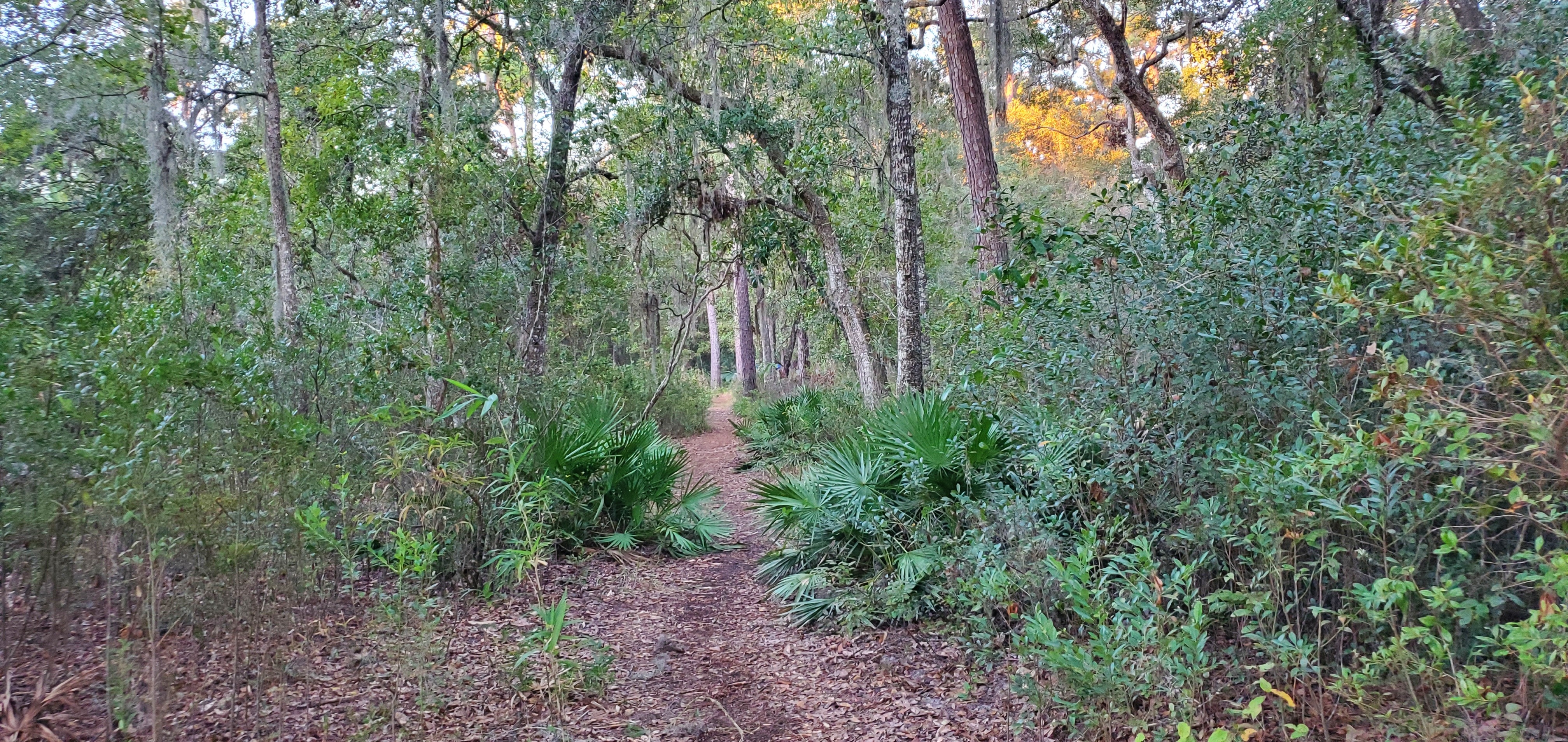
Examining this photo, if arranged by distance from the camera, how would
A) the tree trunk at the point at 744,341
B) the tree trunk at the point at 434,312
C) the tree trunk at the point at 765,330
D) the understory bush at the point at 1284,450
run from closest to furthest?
the understory bush at the point at 1284,450
the tree trunk at the point at 434,312
the tree trunk at the point at 744,341
the tree trunk at the point at 765,330

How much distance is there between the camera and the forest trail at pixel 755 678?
394 cm

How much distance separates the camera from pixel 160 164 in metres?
6.83

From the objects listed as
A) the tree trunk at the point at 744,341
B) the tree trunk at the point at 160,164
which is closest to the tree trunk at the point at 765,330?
the tree trunk at the point at 744,341

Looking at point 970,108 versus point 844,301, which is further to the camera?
point 844,301

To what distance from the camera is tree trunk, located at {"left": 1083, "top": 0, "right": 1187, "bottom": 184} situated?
9461 mm

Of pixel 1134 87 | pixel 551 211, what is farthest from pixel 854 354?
pixel 1134 87

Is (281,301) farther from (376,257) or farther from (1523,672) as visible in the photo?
(1523,672)

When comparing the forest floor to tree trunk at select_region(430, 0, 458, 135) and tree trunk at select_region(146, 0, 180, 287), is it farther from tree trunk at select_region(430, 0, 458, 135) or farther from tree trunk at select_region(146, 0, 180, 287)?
tree trunk at select_region(430, 0, 458, 135)

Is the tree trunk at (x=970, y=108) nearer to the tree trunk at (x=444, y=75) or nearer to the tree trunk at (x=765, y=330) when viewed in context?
the tree trunk at (x=444, y=75)

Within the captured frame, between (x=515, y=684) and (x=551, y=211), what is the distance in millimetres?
5457

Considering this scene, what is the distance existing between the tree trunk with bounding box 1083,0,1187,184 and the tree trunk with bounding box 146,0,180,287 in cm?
900

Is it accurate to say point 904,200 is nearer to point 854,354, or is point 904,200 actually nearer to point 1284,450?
point 854,354

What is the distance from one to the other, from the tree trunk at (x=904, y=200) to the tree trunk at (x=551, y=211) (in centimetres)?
329

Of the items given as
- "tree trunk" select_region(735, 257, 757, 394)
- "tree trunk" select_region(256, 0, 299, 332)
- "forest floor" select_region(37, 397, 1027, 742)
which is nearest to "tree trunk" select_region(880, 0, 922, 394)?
"forest floor" select_region(37, 397, 1027, 742)
